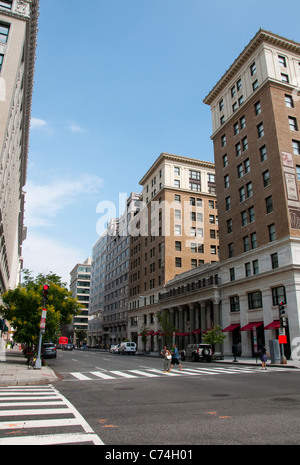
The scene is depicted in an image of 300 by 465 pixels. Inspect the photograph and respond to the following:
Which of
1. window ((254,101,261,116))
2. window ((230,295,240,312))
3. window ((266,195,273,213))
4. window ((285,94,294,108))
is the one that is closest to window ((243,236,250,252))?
window ((266,195,273,213))

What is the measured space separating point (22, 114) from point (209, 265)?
33.5 m

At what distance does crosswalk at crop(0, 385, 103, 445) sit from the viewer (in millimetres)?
5695

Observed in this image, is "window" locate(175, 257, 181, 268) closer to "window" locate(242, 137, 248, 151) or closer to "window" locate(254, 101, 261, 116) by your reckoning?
"window" locate(242, 137, 248, 151)

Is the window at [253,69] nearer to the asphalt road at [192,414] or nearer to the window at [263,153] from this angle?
the window at [263,153]

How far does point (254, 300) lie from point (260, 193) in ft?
40.3

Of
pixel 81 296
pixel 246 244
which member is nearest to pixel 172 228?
pixel 246 244

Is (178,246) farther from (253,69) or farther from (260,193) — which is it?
(253,69)

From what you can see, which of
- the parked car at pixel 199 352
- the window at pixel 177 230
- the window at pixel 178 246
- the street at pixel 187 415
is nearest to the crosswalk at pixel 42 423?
the street at pixel 187 415

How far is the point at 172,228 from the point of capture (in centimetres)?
6425

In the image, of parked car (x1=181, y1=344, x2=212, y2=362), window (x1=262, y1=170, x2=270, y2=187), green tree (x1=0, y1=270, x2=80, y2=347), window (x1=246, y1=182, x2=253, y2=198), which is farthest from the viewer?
window (x1=246, y1=182, x2=253, y2=198)

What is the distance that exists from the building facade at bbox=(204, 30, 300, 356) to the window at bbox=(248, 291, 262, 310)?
11 cm

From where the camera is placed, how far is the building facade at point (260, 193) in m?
34.1
